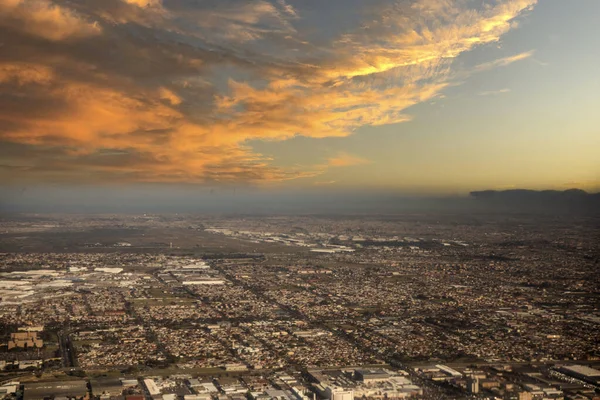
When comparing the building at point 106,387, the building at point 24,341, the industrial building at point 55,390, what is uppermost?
the building at point 24,341

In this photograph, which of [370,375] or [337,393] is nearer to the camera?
[337,393]

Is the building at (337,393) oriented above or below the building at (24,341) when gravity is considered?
below

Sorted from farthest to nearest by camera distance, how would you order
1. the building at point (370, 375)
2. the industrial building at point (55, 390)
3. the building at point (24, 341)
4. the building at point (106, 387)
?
the building at point (24, 341) → the building at point (370, 375) → the building at point (106, 387) → the industrial building at point (55, 390)

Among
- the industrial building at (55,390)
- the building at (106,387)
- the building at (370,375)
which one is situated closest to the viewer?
the industrial building at (55,390)

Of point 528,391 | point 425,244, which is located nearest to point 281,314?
point 528,391

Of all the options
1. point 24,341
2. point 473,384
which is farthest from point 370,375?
point 24,341

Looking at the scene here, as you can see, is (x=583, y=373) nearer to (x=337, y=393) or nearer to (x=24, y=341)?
(x=337, y=393)

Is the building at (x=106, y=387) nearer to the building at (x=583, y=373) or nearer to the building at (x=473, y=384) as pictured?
the building at (x=473, y=384)

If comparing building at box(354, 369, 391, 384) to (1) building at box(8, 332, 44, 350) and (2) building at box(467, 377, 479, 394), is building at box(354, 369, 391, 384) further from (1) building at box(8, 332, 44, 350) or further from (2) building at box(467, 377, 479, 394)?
(1) building at box(8, 332, 44, 350)

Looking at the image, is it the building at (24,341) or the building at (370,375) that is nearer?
the building at (370,375)

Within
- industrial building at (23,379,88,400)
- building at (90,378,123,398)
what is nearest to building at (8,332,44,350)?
industrial building at (23,379,88,400)

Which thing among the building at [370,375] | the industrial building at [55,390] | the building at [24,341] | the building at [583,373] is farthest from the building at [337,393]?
the building at [24,341]
